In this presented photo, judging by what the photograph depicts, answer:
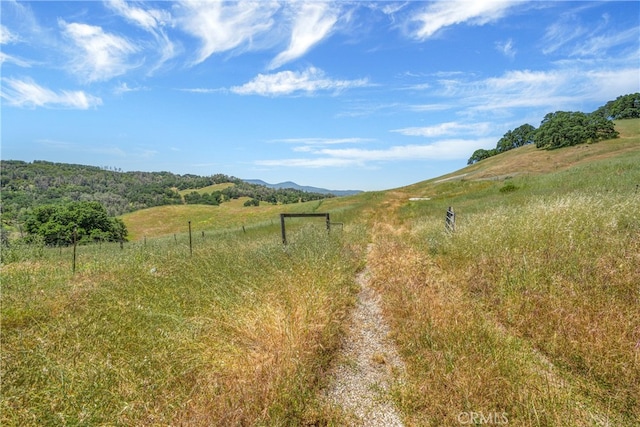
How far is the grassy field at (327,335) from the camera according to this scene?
304cm

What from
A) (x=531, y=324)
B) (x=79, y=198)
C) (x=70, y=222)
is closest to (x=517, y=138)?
(x=531, y=324)

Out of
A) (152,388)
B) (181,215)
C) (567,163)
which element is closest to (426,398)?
(152,388)

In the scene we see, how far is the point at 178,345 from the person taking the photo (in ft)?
14.1

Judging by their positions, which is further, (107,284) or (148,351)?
(107,284)

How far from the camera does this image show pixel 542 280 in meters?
5.04

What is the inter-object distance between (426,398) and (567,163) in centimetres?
4735

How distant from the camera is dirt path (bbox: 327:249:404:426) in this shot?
10.4 ft

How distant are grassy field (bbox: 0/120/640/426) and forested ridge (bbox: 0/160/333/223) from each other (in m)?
86.2

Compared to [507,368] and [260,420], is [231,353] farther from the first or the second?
[507,368]

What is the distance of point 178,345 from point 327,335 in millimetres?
2333

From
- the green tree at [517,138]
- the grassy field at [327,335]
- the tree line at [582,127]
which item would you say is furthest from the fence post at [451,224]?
the green tree at [517,138]

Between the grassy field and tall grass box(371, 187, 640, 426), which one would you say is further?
the grassy field

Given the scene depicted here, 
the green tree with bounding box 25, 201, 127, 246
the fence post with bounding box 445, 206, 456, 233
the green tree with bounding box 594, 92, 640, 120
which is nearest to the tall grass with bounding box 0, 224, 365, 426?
the fence post with bounding box 445, 206, 456, 233

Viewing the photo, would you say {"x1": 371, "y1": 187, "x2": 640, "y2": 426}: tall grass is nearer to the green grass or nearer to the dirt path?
the green grass
